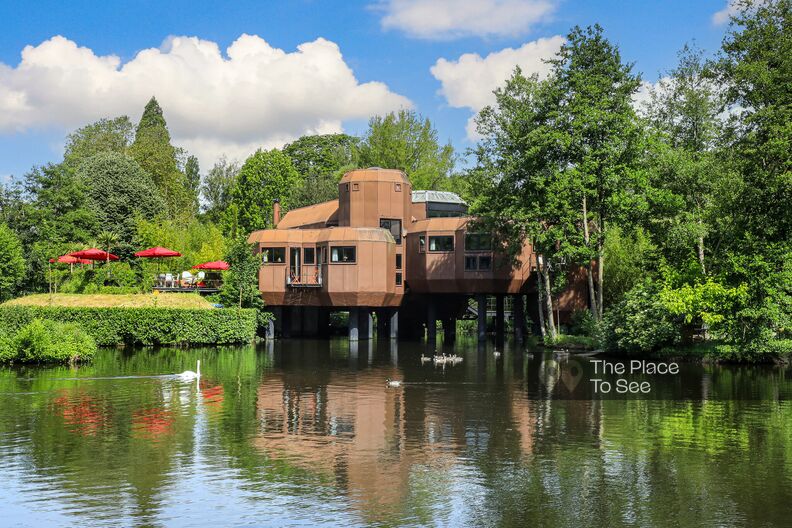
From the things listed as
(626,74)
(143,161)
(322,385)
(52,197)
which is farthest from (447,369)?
(143,161)

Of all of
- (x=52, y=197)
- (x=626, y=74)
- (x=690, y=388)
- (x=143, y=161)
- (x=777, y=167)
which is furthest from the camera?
(x=143, y=161)

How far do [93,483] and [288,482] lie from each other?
4.27 m

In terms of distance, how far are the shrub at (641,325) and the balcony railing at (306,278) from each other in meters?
23.9

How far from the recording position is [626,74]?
52.2 metres

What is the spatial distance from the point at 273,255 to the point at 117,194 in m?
27.7

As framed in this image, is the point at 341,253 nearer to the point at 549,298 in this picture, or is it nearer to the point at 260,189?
the point at 549,298

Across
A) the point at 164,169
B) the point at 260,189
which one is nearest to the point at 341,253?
the point at 260,189

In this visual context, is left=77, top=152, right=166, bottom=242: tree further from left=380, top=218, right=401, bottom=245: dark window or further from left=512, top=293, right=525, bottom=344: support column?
left=512, top=293, right=525, bottom=344: support column

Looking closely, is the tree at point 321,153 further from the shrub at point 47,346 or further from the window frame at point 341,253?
the shrub at point 47,346

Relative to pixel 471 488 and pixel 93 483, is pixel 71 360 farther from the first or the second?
pixel 471 488

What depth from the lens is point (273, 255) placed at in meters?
64.8

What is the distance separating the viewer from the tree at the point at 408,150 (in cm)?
9519

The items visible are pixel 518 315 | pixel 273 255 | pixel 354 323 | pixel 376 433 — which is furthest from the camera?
pixel 518 315

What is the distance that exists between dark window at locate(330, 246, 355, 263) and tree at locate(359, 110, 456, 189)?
3364 cm
